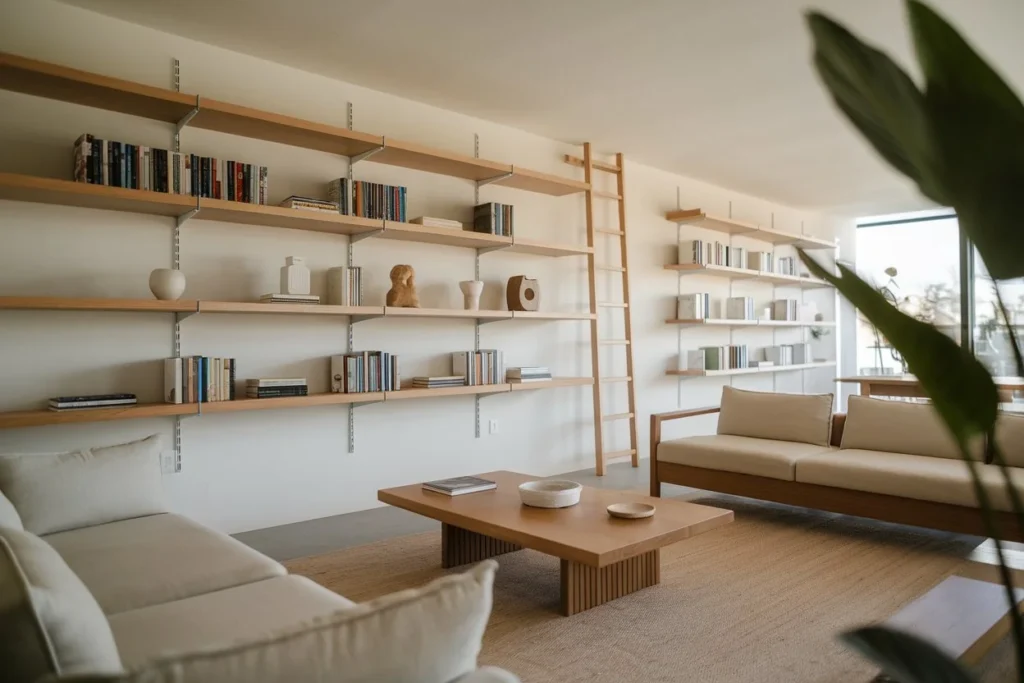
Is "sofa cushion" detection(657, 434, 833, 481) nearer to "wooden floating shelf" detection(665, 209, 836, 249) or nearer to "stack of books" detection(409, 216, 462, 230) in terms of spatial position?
"stack of books" detection(409, 216, 462, 230)

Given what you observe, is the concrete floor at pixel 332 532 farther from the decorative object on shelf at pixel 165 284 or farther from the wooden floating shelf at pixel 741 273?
the wooden floating shelf at pixel 741 273

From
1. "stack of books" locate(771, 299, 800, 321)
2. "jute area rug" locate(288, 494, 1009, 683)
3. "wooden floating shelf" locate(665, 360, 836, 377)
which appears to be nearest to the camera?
"jute area rug" locate(288, 494, 1009, 683)

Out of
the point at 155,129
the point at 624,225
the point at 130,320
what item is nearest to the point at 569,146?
the point at 624,225

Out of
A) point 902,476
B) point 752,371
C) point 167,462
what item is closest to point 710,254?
point 752,371

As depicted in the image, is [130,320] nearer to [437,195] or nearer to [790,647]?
[437,195]

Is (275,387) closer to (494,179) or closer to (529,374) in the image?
(529,374)

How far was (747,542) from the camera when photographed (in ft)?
11.8

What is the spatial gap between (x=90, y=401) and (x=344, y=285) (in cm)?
139

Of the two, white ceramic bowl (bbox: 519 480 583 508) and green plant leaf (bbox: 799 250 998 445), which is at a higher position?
green plant leaf (bbox: 799 250 998 445)

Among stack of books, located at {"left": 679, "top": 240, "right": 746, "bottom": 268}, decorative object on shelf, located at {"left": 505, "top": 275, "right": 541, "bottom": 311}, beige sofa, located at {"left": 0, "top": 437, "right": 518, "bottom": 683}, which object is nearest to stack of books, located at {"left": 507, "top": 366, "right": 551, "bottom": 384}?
decorative object on shelf, located at {"left": 505, "top": 275, "right": 541, "bottom": 311}

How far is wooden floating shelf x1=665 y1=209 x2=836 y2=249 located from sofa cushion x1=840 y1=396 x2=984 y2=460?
1.95 m

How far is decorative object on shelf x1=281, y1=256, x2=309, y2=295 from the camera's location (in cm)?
384

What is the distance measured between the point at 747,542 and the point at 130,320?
11.0 ft

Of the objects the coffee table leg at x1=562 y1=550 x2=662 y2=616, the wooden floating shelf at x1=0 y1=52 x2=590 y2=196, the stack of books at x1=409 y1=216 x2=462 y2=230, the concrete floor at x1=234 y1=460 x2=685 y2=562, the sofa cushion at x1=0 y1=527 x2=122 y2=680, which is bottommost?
the concrete floor at x1=234 y1=460 x2=685 y2=562
